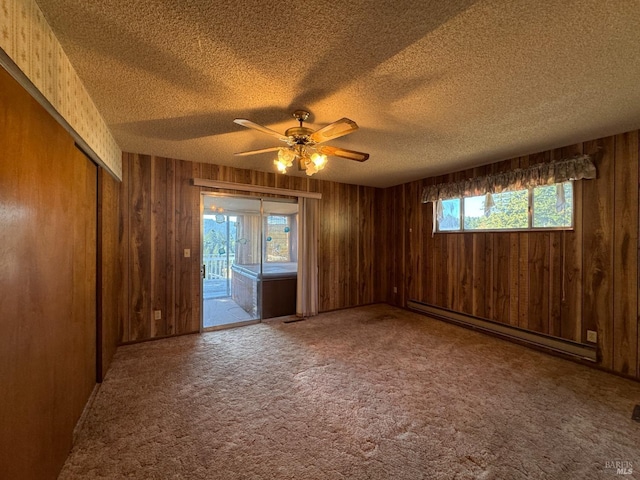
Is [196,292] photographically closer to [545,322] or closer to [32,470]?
[32,470]

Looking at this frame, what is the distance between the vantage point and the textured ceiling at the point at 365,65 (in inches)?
49.3

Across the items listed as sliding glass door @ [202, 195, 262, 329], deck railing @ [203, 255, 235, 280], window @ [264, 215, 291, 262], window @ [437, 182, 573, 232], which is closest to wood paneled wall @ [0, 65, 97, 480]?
sliding glass door @ [202, 195, 262, 329]

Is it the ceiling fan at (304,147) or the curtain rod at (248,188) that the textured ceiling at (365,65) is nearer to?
the ceiling fan at (304,147)

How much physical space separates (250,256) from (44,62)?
349 centimetres

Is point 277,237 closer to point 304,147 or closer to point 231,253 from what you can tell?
point 231,253

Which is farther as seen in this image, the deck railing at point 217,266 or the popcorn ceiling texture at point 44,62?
the deck railing at point 217,266

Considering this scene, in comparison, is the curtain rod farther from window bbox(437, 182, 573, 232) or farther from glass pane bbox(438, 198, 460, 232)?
window bbox(437, 182, 573, 232)

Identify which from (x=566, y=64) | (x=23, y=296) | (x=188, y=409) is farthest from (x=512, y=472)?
(x=23, y=296)

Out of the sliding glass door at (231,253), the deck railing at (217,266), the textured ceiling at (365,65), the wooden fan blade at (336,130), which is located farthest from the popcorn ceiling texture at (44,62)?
the deck railing at (217,266)

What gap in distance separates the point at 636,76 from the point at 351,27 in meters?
2.00

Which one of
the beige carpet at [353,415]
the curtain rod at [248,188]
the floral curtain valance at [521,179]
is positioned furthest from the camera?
the curtain rod at [248,188]

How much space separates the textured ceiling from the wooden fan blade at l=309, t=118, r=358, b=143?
0.26 metres

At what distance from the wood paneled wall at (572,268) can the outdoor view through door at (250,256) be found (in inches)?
106

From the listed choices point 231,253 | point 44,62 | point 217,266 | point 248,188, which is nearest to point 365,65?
point 44,62
